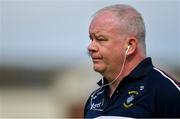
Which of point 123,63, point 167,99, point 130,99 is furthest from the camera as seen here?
point 123,63

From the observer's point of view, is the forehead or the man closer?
the man

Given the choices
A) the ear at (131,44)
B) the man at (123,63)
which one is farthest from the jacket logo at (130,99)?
the ear at (131,44)

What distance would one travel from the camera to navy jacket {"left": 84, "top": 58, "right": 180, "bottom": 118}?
144 inches

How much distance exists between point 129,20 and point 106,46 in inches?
8.3

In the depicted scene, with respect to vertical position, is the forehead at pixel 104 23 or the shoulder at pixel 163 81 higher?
the forehead at pixel 104 23

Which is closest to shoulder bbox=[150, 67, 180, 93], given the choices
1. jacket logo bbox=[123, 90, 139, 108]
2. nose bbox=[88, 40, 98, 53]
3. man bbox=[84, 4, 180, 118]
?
man bbox=[84, 4, 180, 118]

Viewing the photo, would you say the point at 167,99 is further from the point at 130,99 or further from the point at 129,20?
the point at 129,20

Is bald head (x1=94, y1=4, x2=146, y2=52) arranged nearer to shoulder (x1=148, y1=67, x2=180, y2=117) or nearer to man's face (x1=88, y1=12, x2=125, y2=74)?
man's face (x1=88, y1=12, x2=125, y2=74)

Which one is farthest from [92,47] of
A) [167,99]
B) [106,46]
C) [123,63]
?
[167,99]

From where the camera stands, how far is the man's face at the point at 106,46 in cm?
384

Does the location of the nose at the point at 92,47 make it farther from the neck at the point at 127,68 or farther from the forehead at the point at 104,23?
the neck at the point at 127,68

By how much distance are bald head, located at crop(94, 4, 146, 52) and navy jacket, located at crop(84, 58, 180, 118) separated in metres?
0.16

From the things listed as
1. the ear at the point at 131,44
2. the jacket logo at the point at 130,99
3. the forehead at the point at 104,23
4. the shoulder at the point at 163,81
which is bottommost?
the jacket logo at the point at 130,99

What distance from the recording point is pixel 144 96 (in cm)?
373
